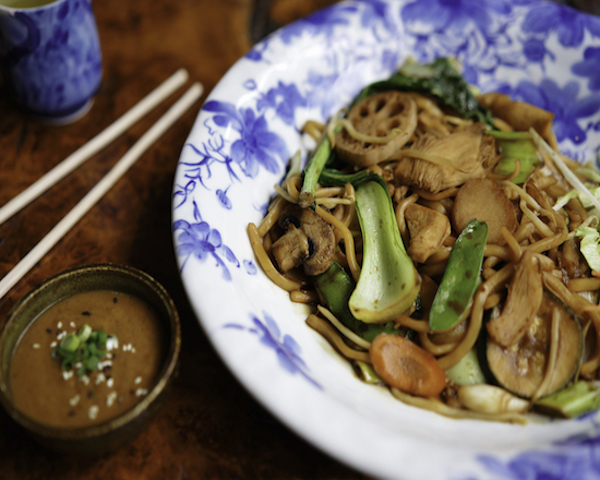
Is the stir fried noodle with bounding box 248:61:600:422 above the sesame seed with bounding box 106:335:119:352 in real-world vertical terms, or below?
above

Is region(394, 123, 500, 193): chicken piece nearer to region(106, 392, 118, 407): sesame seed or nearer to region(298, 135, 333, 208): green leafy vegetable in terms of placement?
region(298, 135, 333, 208): green leafy vegetable

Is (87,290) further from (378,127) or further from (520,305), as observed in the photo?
(520,305)

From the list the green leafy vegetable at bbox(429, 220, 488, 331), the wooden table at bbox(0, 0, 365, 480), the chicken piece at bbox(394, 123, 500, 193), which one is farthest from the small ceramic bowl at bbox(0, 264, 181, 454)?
the chicken piece at bbox(394, 123, 500, 193)

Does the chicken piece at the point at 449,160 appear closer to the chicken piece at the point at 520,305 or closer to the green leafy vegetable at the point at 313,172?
the green leafy vegetable at the point at 313,172

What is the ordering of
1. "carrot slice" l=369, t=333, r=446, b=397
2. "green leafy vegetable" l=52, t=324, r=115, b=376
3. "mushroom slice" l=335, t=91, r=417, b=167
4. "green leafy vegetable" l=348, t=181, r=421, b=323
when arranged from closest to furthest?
"green leafy vegetable" l=52, t=324, r=115, b=376 → "carrot slice" l=369, t=333, r=446, b=397 → "green leafy vegetable" l=348, t=181, r=421, b=323 → "mushroom slice" l=335, t=91, r=417, b=167

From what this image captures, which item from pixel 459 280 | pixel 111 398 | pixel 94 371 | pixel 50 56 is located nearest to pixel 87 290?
pixel 94 371

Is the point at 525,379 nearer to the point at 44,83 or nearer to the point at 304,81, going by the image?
the point at 304,81
